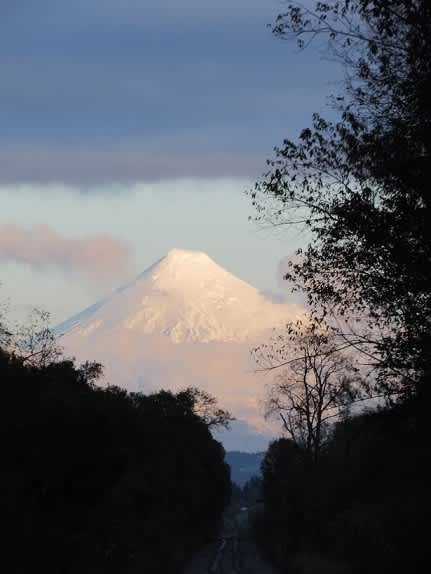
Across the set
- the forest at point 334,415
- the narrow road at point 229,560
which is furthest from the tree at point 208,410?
the forest at point 334,415

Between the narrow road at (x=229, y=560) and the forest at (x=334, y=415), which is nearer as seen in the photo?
the forest at (x=334, y=415)

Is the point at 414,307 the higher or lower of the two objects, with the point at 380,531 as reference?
higher

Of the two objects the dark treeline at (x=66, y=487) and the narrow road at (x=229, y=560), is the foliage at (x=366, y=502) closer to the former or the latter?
the narrow road at (x=229, y=560)

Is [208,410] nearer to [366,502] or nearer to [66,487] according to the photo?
[366,502]

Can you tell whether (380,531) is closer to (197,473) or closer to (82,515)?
(82,515)

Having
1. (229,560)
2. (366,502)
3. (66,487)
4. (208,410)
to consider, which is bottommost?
(229,560)

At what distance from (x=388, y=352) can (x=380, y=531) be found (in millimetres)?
12170

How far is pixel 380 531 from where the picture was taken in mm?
31484

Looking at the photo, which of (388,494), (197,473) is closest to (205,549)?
(197,473)

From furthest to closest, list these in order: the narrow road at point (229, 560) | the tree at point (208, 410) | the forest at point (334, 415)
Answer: the tree at point (208, 410)
the narrow road at point (229, 560)
the forest at point (334, 415)

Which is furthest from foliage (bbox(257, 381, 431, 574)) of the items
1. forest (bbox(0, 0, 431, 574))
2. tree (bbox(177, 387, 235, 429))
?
tree (bbox(177, 387, 235, 429))

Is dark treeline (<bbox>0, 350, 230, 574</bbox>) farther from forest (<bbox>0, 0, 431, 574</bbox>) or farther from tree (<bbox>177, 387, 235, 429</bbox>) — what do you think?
tree (<bbox>177, 387, 235, 429</bbox>)

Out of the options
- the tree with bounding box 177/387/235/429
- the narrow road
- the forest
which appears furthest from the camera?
the tree with bounding box 177/387/235/429

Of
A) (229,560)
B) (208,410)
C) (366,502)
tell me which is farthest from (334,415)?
(208,410)
